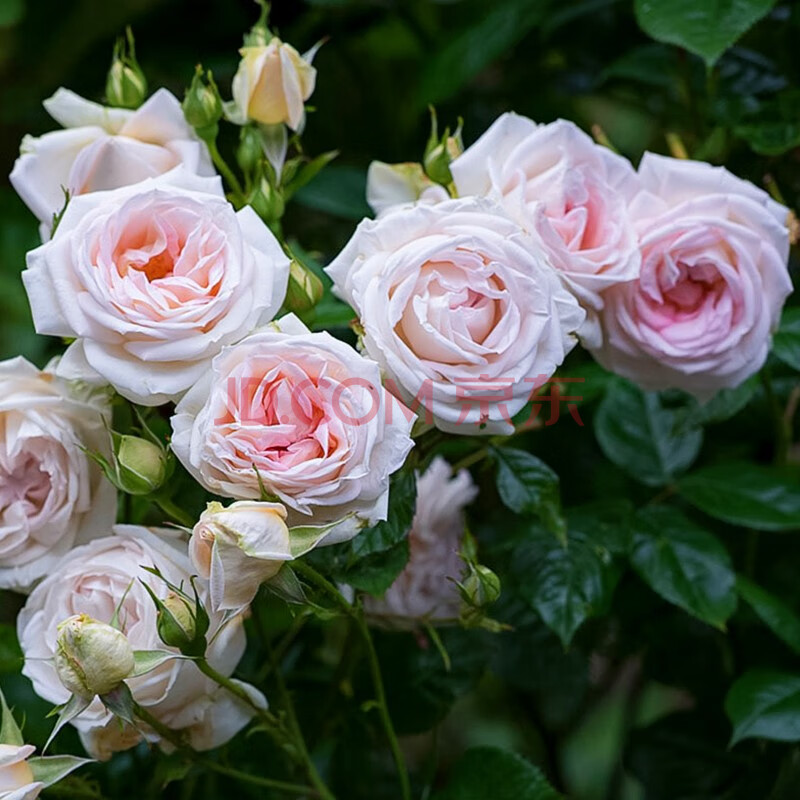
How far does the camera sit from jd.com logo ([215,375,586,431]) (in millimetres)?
510

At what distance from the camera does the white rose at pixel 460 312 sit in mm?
544

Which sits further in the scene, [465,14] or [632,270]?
[465,14]

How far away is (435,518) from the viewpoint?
0.82m

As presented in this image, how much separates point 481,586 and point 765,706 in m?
0.24

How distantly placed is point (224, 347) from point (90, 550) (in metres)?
0.13

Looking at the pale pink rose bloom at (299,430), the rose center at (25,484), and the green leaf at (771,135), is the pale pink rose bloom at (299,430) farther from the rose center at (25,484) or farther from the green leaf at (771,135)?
the green leaf at (771,135)

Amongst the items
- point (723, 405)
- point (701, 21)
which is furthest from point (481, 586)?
point (701, 21)

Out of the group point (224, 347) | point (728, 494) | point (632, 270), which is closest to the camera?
point (224, 347)

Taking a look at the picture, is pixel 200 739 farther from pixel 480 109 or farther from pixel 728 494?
pixel 480 109

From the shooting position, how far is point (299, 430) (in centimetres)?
52

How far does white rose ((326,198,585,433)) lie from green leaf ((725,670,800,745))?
0.27 m

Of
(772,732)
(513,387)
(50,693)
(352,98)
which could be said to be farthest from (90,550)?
(352,98)

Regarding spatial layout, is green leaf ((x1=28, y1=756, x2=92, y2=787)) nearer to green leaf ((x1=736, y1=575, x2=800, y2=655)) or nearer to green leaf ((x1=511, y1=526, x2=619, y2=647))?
green leaf ((x1=511, y1=526, x2=619, y2=647))

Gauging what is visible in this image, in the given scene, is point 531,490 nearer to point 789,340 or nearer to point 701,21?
point 789,340
